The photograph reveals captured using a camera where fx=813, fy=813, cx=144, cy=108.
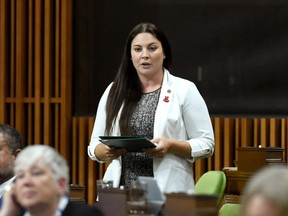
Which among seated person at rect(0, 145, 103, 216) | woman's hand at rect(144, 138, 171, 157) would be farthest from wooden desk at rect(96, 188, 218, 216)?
woman's hand at rect(144, 138, 171, 157)

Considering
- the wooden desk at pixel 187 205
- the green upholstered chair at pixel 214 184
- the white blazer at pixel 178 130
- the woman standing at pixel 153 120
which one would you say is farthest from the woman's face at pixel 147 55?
the wooden desk at pixel 187 205

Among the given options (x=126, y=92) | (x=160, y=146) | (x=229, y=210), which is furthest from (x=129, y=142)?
(x=229, y=210)

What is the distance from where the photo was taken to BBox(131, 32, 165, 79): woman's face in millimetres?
4301

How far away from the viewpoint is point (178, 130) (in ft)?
14.1

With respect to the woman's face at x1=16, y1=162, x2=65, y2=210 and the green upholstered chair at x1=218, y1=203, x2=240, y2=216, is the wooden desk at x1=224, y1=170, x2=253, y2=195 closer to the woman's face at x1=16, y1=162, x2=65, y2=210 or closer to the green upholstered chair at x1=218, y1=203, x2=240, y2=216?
the green upholstered chair at x1=218, y1=203, x2=240, y2=216

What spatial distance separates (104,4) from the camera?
725cm

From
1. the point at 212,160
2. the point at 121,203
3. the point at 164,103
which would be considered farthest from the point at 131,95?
the point at 212,160

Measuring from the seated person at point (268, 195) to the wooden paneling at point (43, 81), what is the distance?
5.08 m

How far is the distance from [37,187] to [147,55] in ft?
5.36

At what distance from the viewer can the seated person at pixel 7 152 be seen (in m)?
4.59

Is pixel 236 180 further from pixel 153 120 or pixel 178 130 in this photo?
pixel 153 120

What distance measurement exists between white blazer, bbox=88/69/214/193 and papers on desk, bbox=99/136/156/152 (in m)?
0.21

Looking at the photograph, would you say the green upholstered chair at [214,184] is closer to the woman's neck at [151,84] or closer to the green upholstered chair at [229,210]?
the green upholstered chair at [229,210]

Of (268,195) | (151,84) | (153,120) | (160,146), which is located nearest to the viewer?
(268,195)
